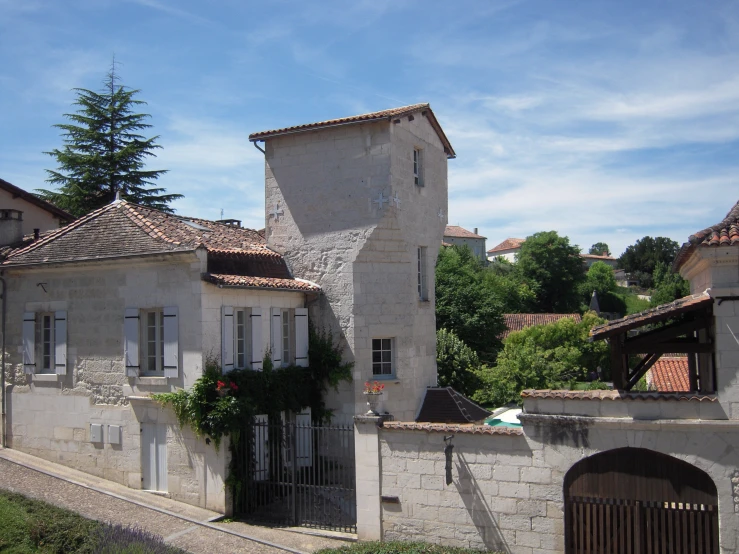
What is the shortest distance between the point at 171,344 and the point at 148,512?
3401 millimetres

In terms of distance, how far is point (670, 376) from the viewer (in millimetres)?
26516

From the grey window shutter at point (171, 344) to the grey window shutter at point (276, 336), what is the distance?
92.3 inches

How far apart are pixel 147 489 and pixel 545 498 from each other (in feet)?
28.7

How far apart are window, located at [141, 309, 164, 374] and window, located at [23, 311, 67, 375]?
2375 millimetres

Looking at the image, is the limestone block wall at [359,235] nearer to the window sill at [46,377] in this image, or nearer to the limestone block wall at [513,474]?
the limestone block wall at [513,474]

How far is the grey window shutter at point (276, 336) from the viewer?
1567 cm

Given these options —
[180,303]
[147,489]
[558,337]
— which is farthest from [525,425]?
[558,337]

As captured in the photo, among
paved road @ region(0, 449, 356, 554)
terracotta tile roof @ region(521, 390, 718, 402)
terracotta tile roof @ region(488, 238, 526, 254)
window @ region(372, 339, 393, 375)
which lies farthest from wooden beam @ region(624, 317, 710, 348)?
terracotta tile roof @ region(488, 238, 526, 254)

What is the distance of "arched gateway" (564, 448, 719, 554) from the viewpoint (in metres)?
10.1

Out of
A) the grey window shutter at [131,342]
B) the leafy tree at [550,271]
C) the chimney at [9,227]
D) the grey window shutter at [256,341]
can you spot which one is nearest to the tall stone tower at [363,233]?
the grey window shutter at [256,341]

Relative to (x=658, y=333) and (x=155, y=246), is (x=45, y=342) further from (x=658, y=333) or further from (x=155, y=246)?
(x=658, y=333)

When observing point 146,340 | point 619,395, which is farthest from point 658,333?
point 146,340

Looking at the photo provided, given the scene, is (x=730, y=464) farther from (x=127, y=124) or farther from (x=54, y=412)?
(x=127, y=124)

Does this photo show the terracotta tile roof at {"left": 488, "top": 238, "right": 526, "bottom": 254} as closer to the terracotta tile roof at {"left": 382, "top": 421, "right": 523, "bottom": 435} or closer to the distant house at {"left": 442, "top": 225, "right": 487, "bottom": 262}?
the distant house at {"left": 442, "top": 225, "right": 487, "bottom": 262}
